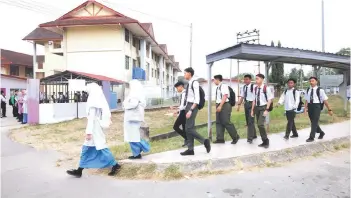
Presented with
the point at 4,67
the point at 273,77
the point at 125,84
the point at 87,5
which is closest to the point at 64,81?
the point at 125,84

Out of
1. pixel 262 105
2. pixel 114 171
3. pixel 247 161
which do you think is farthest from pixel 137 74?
pixel 262 105

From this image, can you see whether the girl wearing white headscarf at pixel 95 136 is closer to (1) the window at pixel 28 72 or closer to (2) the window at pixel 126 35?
(2) the window at pixel 126 35

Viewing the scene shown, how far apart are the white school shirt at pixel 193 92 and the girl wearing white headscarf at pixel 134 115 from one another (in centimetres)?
97

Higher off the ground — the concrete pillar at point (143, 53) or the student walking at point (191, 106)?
the concrete pillar at point (143, 53)

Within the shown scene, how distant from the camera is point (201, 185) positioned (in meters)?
4.92

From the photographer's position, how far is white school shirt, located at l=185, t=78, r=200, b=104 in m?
6.09

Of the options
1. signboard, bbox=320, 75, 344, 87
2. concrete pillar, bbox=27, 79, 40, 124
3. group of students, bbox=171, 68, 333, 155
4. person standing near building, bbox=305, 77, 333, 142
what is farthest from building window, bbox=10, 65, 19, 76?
person standing near building, bbox=305, 77, 333, 142

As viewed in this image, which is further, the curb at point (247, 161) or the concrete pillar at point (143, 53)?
the concrete pillar at point (143, 53)

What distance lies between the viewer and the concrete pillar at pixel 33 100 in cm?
1472

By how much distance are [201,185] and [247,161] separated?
5.04 feet

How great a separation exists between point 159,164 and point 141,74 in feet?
5.88

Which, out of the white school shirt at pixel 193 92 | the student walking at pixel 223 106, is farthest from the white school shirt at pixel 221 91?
the white school shirt at pixel 193 92

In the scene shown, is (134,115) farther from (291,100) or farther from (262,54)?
(291,100)

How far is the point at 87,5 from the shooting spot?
83.0ft
